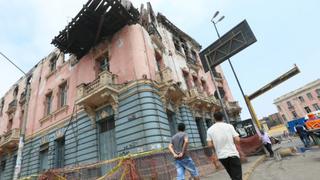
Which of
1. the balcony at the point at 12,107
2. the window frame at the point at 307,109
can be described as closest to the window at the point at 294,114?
the window frame at the point at 307,109

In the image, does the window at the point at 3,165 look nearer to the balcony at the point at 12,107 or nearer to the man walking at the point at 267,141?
the balcony at the point at 12,107

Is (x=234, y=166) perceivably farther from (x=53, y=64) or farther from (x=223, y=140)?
(x=53, y=64)

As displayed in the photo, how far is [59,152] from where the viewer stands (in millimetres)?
14141

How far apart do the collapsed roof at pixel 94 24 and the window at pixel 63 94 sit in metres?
3.18

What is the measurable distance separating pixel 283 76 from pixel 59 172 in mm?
15374

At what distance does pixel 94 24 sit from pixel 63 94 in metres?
6.89

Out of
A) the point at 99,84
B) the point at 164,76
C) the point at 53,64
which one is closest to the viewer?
the point at 99,84

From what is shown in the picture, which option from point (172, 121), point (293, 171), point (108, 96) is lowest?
point (293, 171)

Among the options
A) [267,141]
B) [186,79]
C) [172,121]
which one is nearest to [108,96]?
[172,121]

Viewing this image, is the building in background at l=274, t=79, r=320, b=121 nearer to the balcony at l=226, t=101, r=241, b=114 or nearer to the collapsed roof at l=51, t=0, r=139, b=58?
the balcony at l=226, t=101, r=241, b=114

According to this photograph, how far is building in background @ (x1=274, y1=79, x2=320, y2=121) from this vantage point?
54.8 metres

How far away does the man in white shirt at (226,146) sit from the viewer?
12.4 feet

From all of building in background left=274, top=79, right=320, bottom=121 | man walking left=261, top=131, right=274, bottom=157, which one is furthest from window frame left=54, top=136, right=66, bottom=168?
building in background left=274, top=79, right=320, bottom=121

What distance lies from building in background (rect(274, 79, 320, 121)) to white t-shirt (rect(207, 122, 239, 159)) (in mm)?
63267
